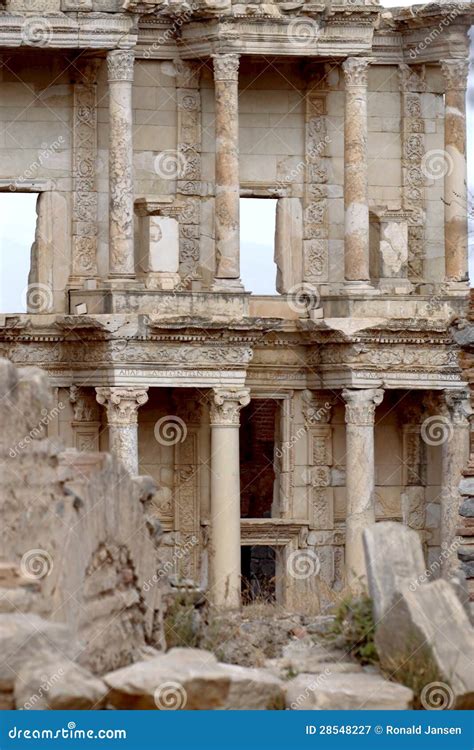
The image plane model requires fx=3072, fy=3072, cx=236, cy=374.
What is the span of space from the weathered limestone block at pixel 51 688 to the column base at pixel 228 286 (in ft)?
65.7

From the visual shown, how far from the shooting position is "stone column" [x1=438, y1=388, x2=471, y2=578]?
4047cm

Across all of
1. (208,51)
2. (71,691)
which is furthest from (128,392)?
(71,691)

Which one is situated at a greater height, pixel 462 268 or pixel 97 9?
pixel 97 9

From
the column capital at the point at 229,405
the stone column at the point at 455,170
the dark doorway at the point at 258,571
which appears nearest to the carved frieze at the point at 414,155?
the stone column at the point at 455,170

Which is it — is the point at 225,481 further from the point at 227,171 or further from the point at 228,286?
the point at 227,171

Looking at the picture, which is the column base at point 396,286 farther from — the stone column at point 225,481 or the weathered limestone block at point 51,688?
the weathered limestone block at point 51,688

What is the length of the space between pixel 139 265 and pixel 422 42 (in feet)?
16.3

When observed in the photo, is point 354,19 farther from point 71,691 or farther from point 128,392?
point 71,691

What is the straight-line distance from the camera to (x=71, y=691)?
65.0 feet

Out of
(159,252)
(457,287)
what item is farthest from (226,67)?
(457,287)

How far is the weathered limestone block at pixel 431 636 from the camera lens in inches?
888

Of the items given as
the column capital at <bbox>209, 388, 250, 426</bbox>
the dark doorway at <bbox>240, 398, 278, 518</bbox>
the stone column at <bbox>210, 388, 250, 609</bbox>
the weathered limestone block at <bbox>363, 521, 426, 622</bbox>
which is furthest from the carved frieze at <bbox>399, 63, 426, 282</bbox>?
the weathered limestone block at <bbox>363, 521, 426, 622</bbox>

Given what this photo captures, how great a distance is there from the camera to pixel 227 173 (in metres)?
40.0

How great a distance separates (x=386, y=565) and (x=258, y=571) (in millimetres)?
22783
